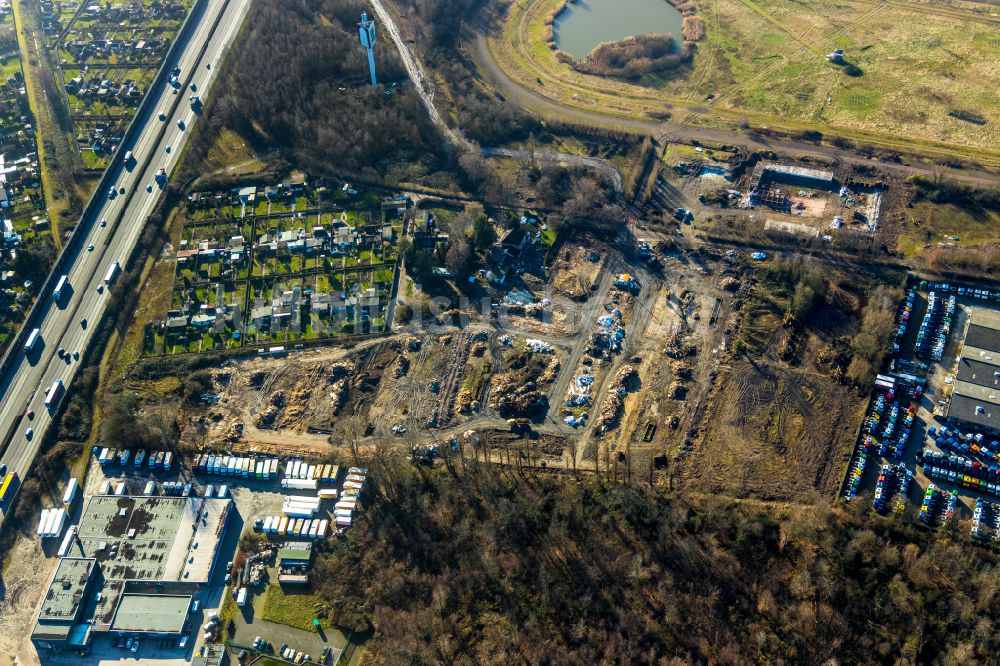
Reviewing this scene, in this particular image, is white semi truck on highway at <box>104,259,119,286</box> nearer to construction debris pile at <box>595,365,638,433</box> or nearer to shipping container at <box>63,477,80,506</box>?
shipping container at <box>63,477,80,506</box>

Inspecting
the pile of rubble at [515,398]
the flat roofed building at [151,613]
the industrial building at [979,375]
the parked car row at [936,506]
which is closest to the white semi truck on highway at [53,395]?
the flat roofed building at [151,613]

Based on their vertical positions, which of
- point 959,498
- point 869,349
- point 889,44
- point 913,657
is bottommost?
point 913,657

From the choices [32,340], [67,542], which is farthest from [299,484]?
[32,340]

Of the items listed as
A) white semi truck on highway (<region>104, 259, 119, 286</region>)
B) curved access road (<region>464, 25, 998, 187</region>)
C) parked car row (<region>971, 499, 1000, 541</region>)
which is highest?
curved access road (<region>464, 25, 998, 187</region>)

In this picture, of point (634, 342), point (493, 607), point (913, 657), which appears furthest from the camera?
point (634, 342)

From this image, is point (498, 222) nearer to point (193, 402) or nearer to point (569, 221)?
point (569, 221)

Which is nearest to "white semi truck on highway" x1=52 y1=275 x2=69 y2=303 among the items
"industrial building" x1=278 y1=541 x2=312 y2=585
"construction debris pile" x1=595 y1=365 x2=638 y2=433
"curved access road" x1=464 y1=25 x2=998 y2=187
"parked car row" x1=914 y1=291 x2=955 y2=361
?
"industrial building" x1=278 y1=541 x2=312 y2=585

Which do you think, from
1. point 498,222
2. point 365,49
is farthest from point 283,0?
point 498,222
